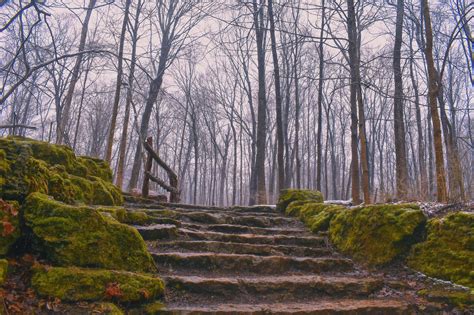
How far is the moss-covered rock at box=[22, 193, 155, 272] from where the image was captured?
2.96 metres

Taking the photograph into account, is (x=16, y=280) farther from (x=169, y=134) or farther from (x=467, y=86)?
(x=169, y=134)

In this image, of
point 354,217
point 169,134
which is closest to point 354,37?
point 354,217

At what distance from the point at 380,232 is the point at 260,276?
1.75 m

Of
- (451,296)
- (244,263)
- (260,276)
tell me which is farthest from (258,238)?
(451,296)

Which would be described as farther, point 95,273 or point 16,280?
point 95,273

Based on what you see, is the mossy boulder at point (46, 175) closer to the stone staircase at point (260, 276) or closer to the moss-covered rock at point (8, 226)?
the moss-covered rock at point (8, 226)

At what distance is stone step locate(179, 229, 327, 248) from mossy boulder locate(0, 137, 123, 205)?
1.55 meters

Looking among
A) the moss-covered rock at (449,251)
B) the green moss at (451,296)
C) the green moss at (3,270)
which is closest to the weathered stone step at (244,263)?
the moss-covered rock at (449,251)

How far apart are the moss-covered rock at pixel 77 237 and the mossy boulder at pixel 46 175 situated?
205 mm

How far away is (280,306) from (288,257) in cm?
120

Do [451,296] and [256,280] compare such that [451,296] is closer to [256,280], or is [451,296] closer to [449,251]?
[449,251]

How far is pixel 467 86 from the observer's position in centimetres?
2347

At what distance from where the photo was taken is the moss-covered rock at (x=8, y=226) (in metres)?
2.71

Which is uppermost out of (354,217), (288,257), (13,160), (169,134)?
(169,134)
